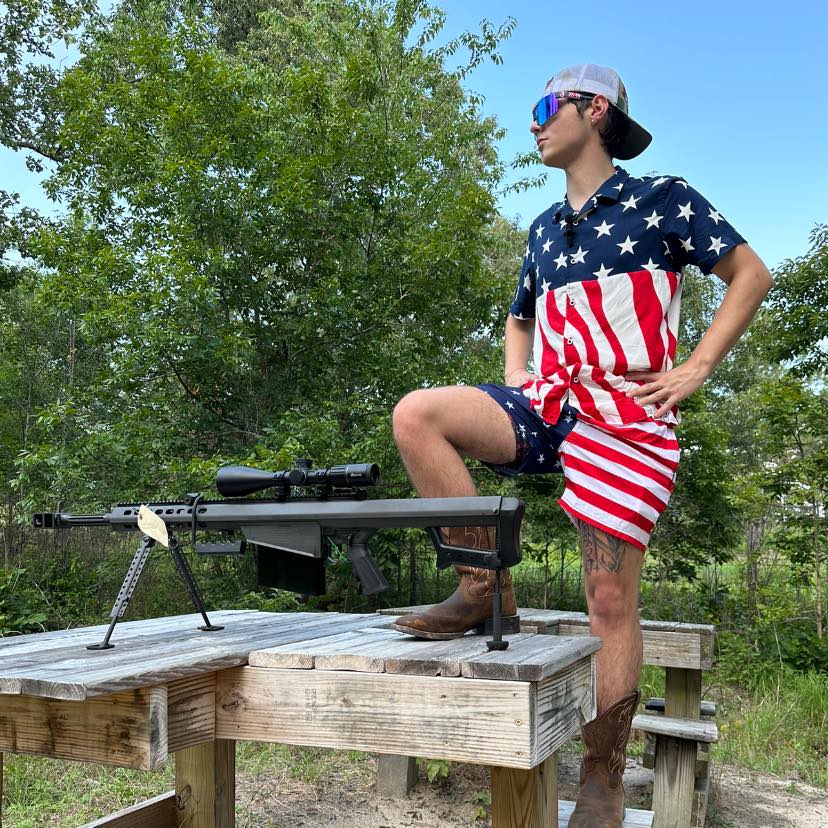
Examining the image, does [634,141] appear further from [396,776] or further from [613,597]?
[396,776]

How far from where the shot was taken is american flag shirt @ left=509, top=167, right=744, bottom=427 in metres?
2.24

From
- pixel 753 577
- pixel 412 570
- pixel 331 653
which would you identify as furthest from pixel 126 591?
pixel 753 577

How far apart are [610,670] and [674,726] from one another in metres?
2.02

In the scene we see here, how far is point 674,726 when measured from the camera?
3.83 metres

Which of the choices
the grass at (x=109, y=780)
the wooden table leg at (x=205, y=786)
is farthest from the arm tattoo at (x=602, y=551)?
the grass at (x=109, y=780)

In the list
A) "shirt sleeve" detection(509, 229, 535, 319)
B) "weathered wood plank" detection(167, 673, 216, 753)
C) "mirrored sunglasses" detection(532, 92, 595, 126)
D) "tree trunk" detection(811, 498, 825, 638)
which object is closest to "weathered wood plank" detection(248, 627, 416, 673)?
"weathered wood plank" detection(167, 673, 216, 753)

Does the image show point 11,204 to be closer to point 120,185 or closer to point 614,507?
point 120,185

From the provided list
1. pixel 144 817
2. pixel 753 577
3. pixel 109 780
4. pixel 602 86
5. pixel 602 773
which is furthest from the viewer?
pixel 753 577

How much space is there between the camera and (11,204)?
11109mm

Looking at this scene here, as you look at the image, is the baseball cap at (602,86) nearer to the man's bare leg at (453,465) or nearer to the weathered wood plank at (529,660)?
the man's bare leg at (453,465)

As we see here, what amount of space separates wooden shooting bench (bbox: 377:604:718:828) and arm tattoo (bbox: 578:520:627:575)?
5.21 ft

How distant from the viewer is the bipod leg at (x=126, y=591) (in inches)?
82.6

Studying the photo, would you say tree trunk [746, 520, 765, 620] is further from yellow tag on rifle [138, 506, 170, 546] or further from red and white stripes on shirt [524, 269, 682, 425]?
yellow tag on rifle [138, 506, 170, 546]

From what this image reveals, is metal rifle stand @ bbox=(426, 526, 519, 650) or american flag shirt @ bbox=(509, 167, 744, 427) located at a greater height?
american flag shirt @ bbox=(509, 167, 744, 427)
